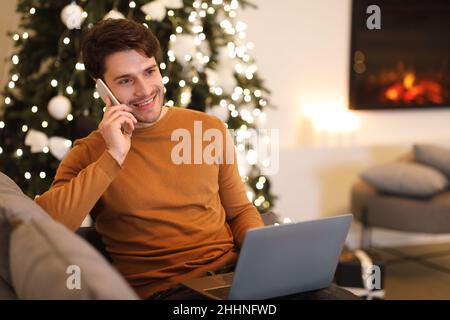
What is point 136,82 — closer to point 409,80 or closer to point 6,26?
point 6,26

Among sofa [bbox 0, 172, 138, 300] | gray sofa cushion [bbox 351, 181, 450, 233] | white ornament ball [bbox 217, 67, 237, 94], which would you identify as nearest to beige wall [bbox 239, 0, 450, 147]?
gray sofa cushion [bbox 351, 181, 450, 233]

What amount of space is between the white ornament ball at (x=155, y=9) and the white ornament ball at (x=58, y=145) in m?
0.67

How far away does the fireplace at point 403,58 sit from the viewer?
463cm

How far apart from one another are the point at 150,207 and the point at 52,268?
858 mm

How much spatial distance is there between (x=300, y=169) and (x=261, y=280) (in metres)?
A: 3.01

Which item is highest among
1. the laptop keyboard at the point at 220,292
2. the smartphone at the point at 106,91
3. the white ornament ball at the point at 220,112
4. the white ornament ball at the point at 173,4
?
the white ornament ball at the point at 173,4

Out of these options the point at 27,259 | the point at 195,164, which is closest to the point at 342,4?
the point at 195,164

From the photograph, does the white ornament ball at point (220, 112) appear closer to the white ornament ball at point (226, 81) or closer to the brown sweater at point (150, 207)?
the white ornament ball at point (226, 81)

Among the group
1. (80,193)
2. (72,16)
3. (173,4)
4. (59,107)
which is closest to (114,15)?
(72,16)

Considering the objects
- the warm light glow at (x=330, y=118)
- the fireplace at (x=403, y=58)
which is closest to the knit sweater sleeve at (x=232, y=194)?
the warm light glow at (x=330, y=118)

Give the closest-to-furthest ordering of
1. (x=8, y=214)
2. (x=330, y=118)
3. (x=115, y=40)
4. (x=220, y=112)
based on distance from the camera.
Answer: (x=8, y=214), (x=115, y=40), (x=220, y=112), (x=330, y=118)

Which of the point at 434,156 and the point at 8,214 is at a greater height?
the point at 8,214

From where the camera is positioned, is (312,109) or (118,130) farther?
(312,109)

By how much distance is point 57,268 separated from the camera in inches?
45.4
